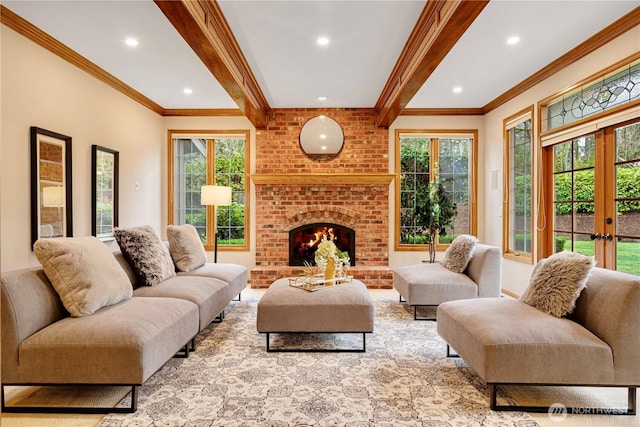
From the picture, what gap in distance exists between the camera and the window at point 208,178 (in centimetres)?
613

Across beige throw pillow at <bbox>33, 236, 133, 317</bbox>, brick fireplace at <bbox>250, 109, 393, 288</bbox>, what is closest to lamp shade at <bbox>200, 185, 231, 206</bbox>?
brick fireplace at <bbox>250, 109, 393, 288</bbox>

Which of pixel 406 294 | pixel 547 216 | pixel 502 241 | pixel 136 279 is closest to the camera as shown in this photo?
pixel 136 279

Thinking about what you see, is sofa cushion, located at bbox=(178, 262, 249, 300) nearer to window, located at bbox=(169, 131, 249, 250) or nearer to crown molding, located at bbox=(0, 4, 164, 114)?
window, located at bbox=(169, 131, 249, 250)

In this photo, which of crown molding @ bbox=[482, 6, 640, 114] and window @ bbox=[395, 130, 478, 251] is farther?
window @ bbox=[395, 130, 478, 251]

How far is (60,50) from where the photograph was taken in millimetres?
3719

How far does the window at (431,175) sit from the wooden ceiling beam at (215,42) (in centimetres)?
257

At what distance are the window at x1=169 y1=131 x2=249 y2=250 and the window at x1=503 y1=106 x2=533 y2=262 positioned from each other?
3.76m

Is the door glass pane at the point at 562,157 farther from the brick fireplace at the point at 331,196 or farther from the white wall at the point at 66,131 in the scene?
the white wall at the point at 66,131

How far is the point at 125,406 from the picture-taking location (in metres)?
2.21

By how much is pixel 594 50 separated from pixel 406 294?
2866 millimetres

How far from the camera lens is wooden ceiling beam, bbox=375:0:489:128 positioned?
2.59 meters

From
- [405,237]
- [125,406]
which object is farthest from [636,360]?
[405,237]

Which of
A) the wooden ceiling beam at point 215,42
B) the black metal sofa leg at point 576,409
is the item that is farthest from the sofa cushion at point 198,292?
the black metal sofa leg at point 576,409

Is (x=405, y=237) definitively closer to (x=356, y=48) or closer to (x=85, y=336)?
(x=356, y=48)
